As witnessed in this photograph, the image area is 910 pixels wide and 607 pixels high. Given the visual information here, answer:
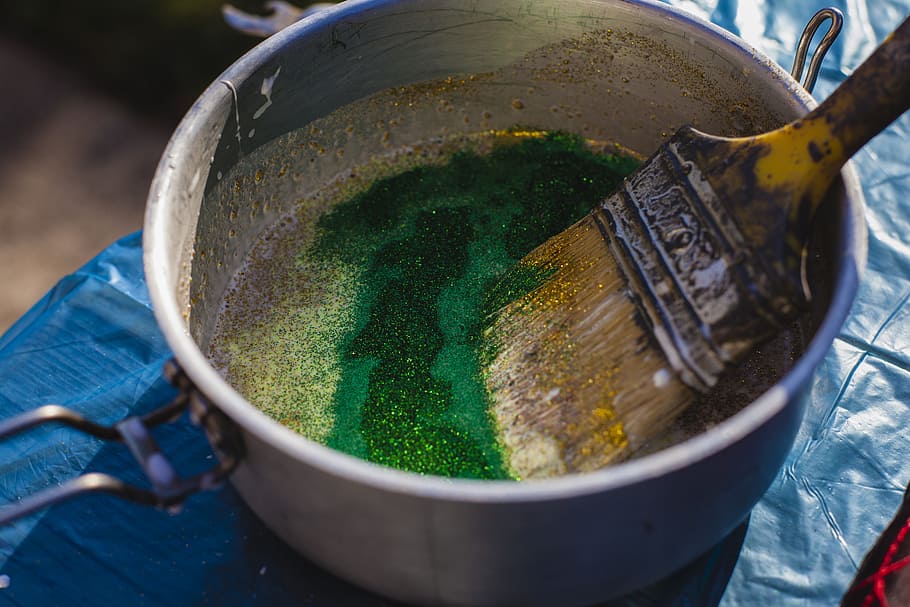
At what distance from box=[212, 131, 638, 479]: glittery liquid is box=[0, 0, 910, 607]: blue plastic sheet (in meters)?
0.13

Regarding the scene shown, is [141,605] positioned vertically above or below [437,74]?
below

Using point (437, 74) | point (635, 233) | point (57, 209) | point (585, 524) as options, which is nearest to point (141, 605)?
point (585, 524)

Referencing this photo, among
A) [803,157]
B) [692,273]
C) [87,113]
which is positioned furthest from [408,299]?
[87,113]

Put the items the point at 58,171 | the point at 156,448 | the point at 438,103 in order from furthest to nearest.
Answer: the point at 58,171, the point at 438,103, the point at 156,448

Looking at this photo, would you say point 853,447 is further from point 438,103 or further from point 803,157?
point 438,103

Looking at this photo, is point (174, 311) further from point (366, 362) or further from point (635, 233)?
point (635, 233)

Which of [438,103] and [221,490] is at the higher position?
[438,103]

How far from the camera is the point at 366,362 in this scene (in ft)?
3.16

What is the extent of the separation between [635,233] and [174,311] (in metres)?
0.49

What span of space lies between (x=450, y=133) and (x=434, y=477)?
71 cm

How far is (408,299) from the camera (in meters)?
1.03

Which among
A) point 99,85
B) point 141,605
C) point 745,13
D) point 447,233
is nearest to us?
point 141,605

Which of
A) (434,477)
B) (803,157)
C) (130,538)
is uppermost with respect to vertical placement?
(803,157)

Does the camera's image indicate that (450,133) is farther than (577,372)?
Yes
